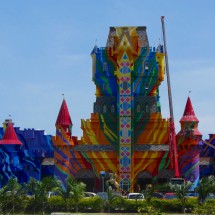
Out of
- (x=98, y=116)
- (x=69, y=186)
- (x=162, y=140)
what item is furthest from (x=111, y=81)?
(x=69, y=186)

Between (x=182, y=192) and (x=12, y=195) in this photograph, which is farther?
(x=12, y=195)

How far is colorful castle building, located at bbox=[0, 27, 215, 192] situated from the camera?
243 feet

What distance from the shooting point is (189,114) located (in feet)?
253

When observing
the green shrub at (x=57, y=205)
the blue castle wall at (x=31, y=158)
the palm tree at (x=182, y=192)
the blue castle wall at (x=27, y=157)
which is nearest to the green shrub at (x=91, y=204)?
the green shrub at (x=57, y=205)

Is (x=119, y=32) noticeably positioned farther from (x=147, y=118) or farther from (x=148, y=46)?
(x=147, y=118)

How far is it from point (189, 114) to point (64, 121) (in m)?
14.4

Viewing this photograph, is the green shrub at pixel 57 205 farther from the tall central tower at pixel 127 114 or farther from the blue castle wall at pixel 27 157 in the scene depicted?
the blue castle wall at pixel 27 157

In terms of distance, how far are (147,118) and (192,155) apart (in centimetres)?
648

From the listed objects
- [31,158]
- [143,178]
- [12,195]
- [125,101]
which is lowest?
[12,195]

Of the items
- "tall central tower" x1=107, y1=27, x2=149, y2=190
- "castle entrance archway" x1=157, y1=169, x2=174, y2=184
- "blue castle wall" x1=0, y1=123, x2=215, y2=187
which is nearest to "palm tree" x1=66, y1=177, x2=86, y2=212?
"tall central tower" x1=107, y1=27, x2=149, y2=190

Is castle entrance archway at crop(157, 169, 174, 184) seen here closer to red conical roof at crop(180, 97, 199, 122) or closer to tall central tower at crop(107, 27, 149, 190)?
tall central tower at crop(107, 27, 149, 190)

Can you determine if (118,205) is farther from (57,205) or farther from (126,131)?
(126,131)

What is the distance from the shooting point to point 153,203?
48.3 metres

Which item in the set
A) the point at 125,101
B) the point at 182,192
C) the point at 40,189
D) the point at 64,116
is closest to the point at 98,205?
the point at 40,189
